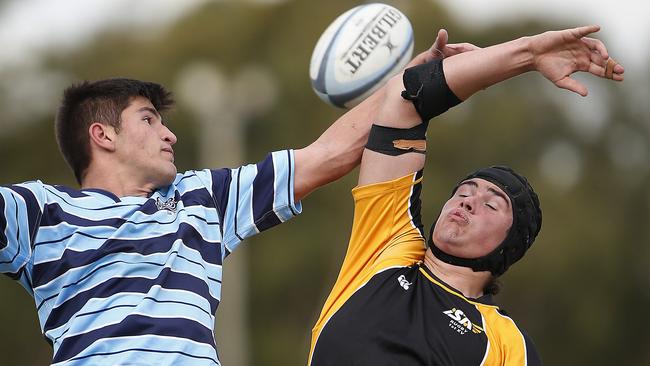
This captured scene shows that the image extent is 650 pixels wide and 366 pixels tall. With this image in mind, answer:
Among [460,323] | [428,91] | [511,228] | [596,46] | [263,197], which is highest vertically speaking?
[596,46]

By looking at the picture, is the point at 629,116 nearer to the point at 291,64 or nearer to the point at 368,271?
the point at 291,64

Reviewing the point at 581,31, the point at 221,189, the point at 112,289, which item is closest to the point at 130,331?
the point at 112,289

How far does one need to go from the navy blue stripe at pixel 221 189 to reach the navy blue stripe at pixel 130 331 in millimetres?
619

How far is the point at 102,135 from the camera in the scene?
564 cm

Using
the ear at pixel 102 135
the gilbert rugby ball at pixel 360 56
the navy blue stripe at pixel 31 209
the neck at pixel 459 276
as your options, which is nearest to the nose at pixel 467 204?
the neck at pixel 459 276

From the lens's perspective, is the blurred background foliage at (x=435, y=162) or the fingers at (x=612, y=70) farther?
the blurred background foliage at (x=435, y=162)

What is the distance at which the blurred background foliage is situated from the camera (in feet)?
77.1

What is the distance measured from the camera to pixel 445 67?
18.1 ft

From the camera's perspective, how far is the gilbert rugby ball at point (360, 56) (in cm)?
618

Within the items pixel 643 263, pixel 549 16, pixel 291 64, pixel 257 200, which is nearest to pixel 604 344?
pixel 643 263

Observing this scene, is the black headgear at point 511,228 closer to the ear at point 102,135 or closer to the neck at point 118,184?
the neck at point 118,184

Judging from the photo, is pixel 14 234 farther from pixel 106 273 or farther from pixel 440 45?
pixel 440 45

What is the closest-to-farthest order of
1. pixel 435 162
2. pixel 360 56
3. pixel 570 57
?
pixel 570 57
pixel 360 56
pixel 435 162

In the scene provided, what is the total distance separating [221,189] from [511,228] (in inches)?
52.9
